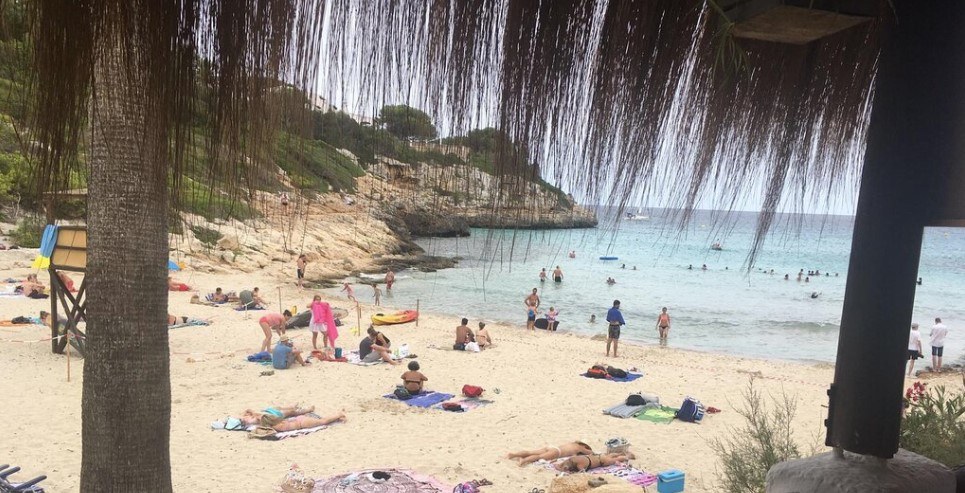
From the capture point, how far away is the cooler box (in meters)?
6.48

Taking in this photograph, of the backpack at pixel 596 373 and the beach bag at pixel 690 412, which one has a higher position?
the beach bag at pixel 690 412

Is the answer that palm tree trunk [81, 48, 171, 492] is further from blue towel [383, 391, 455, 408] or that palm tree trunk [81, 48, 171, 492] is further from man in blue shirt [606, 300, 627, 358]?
man in blue shirt [606, 300, 627, 358]

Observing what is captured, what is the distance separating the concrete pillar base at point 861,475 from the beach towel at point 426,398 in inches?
346

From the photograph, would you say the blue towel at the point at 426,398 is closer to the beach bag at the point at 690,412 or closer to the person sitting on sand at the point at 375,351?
the person sitting on sand at the point at 375,351

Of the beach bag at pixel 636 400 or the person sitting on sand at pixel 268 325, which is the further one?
the person sitting on sand at pixel 268 325

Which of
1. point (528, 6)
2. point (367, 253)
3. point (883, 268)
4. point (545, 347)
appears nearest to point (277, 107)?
point (528, 6)

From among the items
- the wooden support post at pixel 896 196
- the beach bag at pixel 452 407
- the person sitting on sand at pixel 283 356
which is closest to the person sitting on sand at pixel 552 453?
the beach bag at pixel 452 407

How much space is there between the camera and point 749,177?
1776 mm

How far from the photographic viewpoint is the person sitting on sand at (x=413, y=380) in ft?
33.9

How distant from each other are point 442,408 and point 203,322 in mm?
8899

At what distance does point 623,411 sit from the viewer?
31.8ft

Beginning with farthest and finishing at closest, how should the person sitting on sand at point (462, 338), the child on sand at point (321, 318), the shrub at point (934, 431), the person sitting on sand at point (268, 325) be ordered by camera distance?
the person sitting on sand at point (462, 338), the child on sand at point (321, 318), the person sitting on sand at point (268, 325), the shrub at point (934, 431)

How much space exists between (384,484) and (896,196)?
6133 mm

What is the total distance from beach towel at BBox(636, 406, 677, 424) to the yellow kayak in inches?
361
